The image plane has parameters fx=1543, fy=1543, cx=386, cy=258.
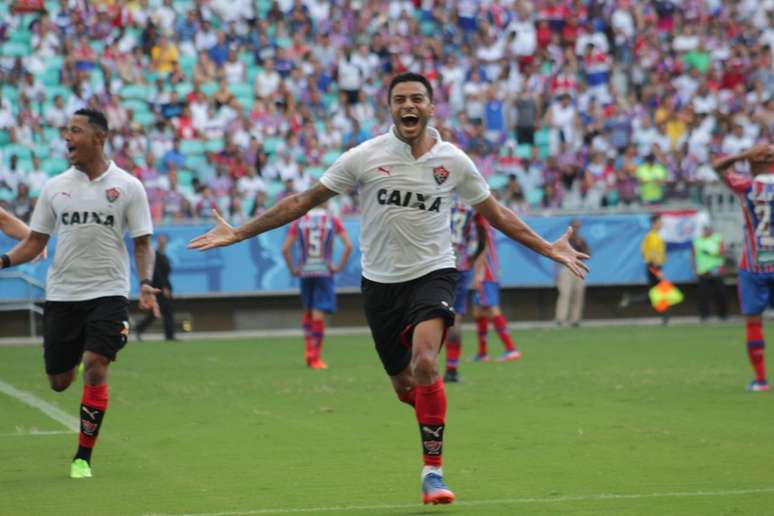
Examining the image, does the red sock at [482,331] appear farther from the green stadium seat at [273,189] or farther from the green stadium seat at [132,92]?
the green stadium seat at [132,92]

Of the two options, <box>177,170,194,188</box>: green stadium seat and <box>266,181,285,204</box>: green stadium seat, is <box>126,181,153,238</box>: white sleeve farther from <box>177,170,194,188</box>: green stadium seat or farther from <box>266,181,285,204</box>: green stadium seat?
<box>177,170,194,188</box>: green stadium seat

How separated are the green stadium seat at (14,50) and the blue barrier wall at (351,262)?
4.83m

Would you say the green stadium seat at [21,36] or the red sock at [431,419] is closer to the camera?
the red sock at [431,419]

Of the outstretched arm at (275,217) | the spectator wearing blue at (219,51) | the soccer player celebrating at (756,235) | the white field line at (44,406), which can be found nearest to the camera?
the outstretched arm at (275,217)

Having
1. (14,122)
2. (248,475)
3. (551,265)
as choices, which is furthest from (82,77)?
(248,475)

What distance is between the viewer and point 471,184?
9.48 m

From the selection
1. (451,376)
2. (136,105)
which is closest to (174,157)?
(136,105)

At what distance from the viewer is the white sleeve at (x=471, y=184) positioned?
9.45m

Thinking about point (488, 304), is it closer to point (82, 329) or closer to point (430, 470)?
point (82, 329)

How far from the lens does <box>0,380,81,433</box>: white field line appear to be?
13852 mm

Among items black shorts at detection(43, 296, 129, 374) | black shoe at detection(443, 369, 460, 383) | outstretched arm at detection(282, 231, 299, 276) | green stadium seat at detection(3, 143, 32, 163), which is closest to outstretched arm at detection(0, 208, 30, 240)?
black shorts at detection(43, 296, 129, 374)

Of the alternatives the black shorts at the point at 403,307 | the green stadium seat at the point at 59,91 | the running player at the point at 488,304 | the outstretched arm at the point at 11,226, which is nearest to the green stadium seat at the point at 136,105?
the green stadium seat at the point at 59,91

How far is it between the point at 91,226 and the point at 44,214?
385 mm

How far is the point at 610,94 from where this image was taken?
3438 cm
